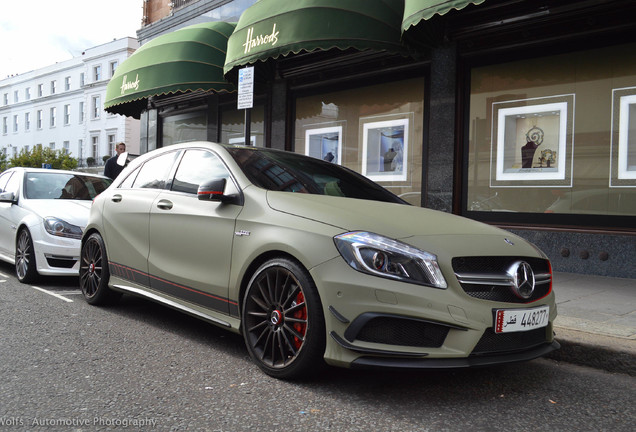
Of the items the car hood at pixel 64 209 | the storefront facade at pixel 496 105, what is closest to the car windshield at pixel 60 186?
the car hood at pixel 64 209

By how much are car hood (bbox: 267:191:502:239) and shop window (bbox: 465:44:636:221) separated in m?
4.71

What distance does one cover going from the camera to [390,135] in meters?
9.94

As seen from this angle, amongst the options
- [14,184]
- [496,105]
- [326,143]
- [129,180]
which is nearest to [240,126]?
[326,143]

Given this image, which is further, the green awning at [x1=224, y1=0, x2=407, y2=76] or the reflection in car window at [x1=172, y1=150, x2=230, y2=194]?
the green awning at [x1=224, y1=0, x2=407, y2=76]

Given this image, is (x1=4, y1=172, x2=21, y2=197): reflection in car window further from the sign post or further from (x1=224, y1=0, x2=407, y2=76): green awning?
(x1=224, y1=0, x2=407, y2=76): green awning

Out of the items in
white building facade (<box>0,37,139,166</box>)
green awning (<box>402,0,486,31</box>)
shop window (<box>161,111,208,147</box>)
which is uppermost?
white building facade (<box>0,37,139,166</box>)

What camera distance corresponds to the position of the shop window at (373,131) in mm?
9531

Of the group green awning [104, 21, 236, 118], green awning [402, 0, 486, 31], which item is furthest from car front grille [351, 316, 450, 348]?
green awning [104, 21, 236, 118]

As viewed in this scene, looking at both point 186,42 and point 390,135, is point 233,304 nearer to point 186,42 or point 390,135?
Answer: point 390,135

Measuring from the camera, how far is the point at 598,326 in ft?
14.0

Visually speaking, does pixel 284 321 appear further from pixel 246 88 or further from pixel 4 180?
pixel 4 180

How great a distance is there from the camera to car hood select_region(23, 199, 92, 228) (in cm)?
649

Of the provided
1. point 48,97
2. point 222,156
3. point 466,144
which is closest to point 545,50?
point 466,144

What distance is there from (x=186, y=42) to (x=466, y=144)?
6.06 m
